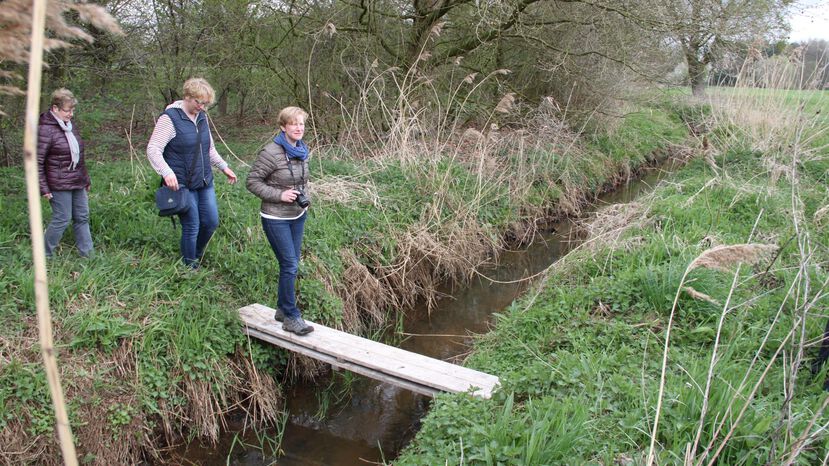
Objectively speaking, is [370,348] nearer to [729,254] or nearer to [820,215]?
[729,254]

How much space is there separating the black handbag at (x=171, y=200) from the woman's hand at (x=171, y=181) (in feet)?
0.45

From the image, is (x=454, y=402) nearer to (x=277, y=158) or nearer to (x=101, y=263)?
(x=277, y=158)

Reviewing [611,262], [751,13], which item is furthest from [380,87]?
[751,13]

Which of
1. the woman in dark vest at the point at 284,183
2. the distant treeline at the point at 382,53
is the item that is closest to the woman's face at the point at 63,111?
the woman in dark vest at the point at 284,183

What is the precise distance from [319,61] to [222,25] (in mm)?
1630

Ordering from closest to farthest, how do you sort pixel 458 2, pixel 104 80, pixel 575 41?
pixel 104 80, pixel 458 2, pixel 575 41

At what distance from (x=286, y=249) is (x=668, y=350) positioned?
106 inches

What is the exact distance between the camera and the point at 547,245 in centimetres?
869

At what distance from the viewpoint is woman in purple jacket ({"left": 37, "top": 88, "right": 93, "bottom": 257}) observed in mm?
4398

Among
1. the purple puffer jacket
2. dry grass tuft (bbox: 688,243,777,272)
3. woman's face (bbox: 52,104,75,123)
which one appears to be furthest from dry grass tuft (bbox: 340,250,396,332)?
dry grass tuft (bbox: 688,243,777,272)

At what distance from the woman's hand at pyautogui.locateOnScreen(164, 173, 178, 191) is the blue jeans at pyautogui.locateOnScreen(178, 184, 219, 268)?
1.08 ft

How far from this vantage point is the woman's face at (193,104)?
170 inches

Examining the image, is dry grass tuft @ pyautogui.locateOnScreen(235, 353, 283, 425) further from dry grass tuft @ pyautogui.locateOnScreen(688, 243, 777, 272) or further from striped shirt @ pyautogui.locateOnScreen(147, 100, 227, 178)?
dry grass tuft @ pyautogui.locateOnScreen(688, 243, 777, 272)

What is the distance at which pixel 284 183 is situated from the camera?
13.8 feet
